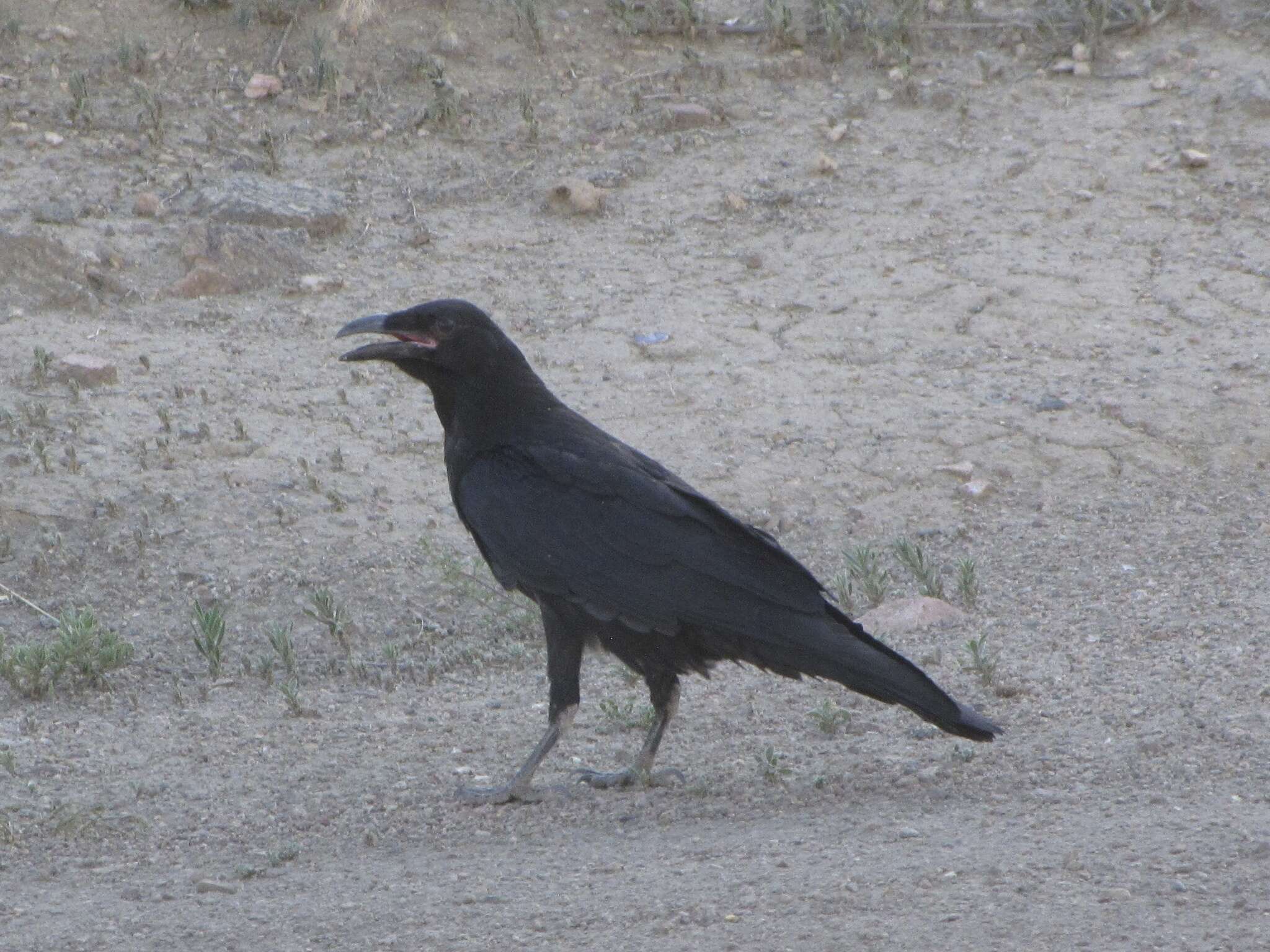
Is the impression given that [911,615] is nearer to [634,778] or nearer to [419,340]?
[634,778]

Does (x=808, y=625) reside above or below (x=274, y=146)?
below

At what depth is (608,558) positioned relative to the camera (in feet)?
16.1

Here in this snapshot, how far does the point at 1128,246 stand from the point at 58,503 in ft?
17.3

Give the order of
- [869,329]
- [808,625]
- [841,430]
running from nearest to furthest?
1. [808,625]
2. [841,430]
3. [869,329]

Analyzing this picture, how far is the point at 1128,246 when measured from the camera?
8.85 m

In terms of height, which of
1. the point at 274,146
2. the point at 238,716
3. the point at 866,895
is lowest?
the point at 238,716

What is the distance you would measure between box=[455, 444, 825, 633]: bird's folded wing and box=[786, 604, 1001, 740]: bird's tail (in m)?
0.11

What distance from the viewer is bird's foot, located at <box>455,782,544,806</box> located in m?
4.92

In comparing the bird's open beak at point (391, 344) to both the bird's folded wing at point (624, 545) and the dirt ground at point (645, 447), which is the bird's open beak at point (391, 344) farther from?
the dirt ground at point (645, 447)

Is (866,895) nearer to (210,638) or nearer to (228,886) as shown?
(228,886)

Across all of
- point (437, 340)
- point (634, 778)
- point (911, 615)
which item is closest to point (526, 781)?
point (634, 778)

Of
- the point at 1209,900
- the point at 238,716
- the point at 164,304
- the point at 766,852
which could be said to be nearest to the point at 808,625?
the point at 766,852

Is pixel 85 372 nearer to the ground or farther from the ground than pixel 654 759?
farther from the ground

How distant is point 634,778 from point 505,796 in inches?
14.6
